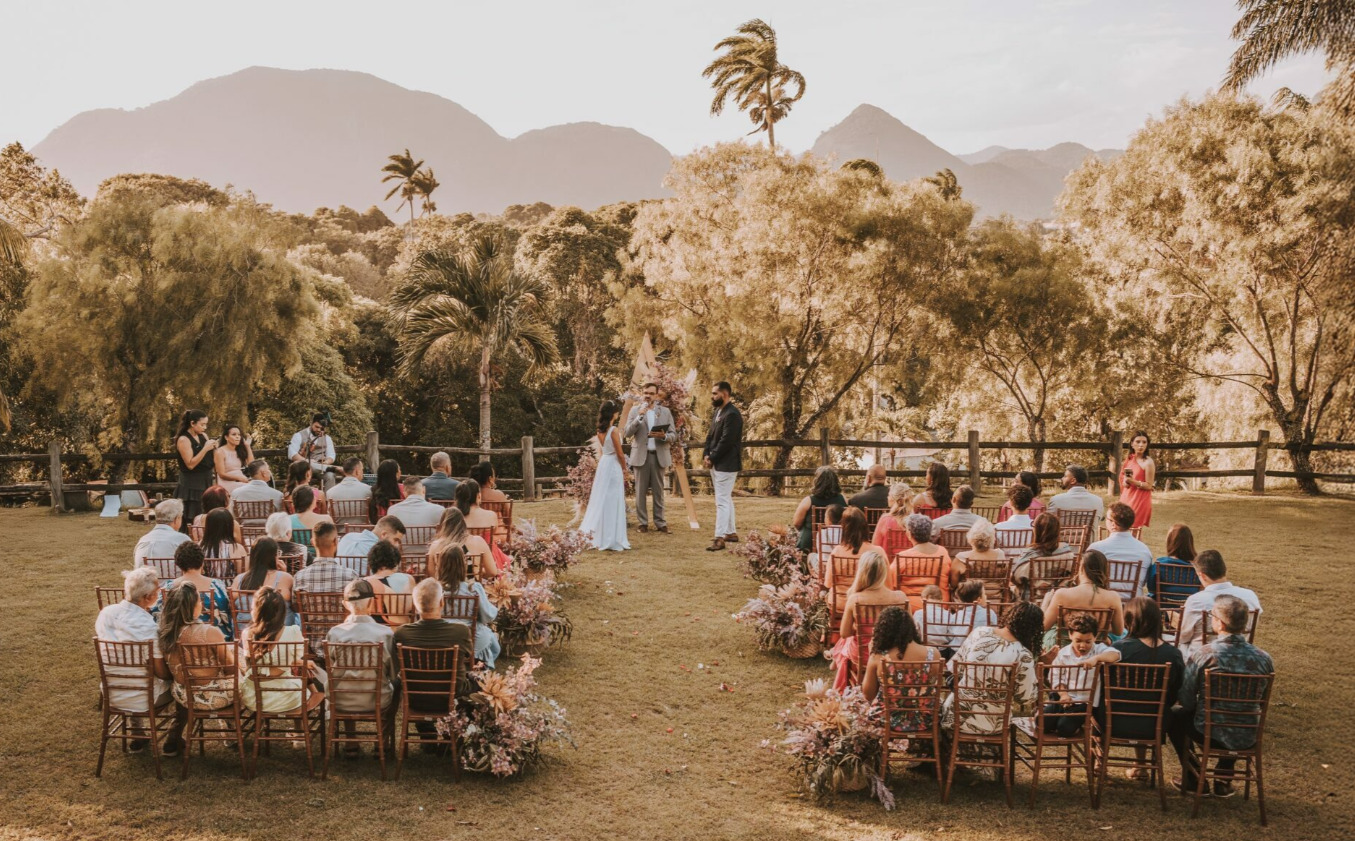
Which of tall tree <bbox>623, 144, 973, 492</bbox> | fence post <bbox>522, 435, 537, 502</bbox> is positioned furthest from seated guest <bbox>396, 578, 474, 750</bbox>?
tall tree <bbox>623, 144, 973, 492</bbox>

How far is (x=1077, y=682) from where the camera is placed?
518cm

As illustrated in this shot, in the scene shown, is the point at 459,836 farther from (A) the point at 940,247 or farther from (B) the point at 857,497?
(A) the point at 940,247

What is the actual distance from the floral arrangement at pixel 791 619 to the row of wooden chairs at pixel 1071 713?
233 centimetres

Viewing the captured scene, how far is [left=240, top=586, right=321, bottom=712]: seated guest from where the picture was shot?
208 inches

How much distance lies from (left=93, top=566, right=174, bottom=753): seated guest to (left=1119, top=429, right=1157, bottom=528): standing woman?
29.9 feet

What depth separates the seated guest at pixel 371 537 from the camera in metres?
6.77

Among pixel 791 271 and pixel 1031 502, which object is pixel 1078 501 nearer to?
pixel 1031 502

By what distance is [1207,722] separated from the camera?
4.94 metres

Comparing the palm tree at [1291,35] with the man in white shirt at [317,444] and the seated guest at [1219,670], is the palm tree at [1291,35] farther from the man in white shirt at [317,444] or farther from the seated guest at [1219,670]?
the man in white shirt at [317,444]

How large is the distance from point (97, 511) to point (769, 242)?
13993 mm

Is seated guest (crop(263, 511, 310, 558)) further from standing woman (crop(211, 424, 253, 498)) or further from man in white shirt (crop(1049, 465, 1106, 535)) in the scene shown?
man in white shirt (crop(1049, 465, 1106, 535))

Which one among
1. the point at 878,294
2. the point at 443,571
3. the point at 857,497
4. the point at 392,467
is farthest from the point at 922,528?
the point at 878,294

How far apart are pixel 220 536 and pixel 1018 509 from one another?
637 cm

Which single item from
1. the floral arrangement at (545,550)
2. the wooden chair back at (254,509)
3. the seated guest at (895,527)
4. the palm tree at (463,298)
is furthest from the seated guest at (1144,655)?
the palm tree at (463,298)
